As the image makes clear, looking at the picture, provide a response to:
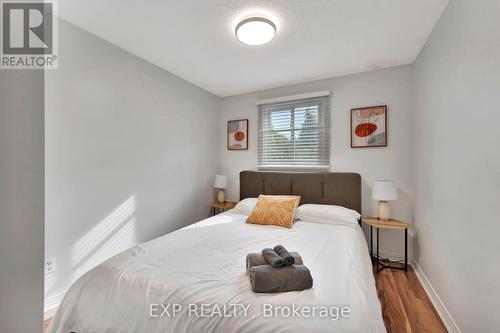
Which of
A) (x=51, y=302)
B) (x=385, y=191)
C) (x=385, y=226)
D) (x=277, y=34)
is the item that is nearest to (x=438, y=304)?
(x=385, y=226)

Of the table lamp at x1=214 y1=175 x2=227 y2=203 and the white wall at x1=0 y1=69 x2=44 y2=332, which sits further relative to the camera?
the table lamp at x1=214 y1=175 x2=227 y2=203

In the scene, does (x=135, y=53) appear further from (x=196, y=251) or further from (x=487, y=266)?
(x=487, y=266)

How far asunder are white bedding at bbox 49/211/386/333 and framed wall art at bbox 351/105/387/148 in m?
1.59

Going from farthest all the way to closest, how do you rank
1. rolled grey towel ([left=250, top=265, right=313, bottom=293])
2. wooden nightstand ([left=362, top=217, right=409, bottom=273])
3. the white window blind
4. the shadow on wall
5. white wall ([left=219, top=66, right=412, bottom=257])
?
the white window blind, white wall ([left=219, top=66, right=412, bottom=257]), wooden nightstand ([left=362, top=217, right=409, bottom=273]), the shadow on wall, rolled grey towel ([left=250, top=265, right=313, bottom=293])

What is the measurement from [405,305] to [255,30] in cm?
268

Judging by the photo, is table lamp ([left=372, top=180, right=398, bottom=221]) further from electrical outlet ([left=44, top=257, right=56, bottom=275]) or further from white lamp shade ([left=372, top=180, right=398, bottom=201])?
electrical outlet ([left=44, top=257, right=56, bottom=275])

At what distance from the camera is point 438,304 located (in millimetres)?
1818

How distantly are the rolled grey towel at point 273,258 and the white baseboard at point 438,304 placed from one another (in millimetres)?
1405

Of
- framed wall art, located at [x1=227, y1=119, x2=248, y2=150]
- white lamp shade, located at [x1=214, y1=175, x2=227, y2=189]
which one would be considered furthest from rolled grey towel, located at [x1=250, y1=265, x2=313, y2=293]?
framed wall art, located at [x1=227, y1=119, x2=248, y2=150]

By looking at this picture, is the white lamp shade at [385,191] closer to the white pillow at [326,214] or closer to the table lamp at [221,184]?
the white pillow at [326,214]

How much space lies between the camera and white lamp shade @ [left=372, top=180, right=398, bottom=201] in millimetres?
2410

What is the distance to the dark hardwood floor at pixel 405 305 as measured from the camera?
165 cm

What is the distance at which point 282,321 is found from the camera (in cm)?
96

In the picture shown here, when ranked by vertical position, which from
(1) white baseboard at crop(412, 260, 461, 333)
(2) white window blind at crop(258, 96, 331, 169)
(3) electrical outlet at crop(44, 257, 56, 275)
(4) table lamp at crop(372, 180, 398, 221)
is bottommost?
(1) white baseboard at crop(412, 260, 461, 333)
